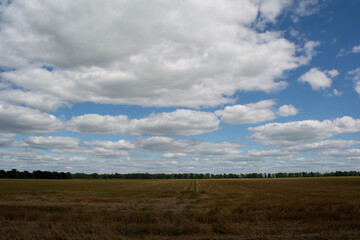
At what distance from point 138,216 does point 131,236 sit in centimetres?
449

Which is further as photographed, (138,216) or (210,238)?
(138,216)

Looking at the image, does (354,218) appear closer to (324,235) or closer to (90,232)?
(324,235)

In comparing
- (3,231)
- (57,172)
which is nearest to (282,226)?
(3,231)

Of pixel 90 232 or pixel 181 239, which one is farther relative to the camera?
pixel 90 232

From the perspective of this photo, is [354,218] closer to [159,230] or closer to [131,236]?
[159,230]

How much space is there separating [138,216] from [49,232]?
18.5 ft

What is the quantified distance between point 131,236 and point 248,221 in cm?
720

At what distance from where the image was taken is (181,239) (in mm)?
10758

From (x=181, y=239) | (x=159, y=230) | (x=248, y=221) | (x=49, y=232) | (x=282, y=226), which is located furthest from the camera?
(x=248, y=221)

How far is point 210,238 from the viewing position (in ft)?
36.2

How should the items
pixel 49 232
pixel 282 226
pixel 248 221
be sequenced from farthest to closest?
pixel 248 221, pixel 282 226, pixel 49 232

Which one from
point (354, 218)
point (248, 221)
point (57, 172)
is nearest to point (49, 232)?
point (248, 221)

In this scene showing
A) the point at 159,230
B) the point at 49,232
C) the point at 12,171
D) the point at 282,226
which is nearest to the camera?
the point at 49,232

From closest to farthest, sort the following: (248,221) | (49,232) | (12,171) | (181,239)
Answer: (181,239)
(49,232)
(248,221)
(12,171)
